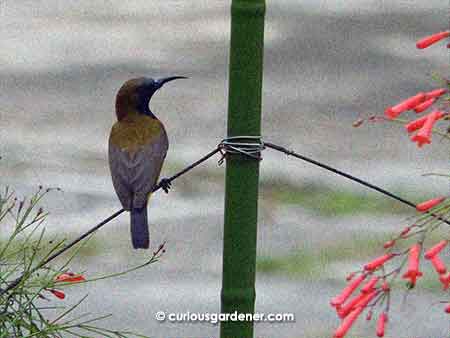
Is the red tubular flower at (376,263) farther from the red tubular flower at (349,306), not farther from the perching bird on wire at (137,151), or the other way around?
the perching bird on wire at (137,151)

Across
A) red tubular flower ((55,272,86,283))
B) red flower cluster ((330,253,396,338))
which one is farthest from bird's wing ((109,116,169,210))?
red flower cluster ((330,253,396,338))

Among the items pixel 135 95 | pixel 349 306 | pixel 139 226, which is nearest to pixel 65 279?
pixel 139 226

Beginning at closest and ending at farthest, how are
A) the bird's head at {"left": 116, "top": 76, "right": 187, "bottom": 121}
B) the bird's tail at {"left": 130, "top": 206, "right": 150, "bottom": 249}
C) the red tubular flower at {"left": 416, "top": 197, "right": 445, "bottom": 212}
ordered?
1. the red tubular flower at {"left": 416, "top": 197, "right": 445, "bottom": 212}
2. the bird's tail at {"left": 130, "top": 206, "right": 150, "bottom": 249}
3. the bird's head at {"left": 116, "top": 76, "right": 187, "bottom": 121}

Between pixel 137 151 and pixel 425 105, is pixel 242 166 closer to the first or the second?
pixel 137 151

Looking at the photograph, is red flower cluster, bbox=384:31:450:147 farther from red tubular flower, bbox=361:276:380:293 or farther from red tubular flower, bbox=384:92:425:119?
red tubular flower, bbox=361:276:380:293

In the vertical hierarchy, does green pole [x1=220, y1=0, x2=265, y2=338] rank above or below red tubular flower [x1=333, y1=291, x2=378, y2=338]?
above

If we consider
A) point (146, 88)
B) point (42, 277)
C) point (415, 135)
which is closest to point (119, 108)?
point (146, 88)

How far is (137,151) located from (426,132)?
707mm

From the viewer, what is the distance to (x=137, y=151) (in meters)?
1.53

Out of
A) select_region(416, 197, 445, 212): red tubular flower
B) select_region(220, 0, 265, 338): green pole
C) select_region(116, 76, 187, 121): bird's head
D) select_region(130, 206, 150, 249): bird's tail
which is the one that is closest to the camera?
select_region(416, 197, 445, 212): red tubular flower

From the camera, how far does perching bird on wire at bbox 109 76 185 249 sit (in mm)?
1473

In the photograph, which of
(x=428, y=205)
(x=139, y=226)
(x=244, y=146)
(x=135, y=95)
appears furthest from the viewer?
(x=135, y=95)

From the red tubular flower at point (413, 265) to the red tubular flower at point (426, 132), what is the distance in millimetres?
88

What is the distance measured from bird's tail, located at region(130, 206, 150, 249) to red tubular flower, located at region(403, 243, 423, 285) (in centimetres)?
63
